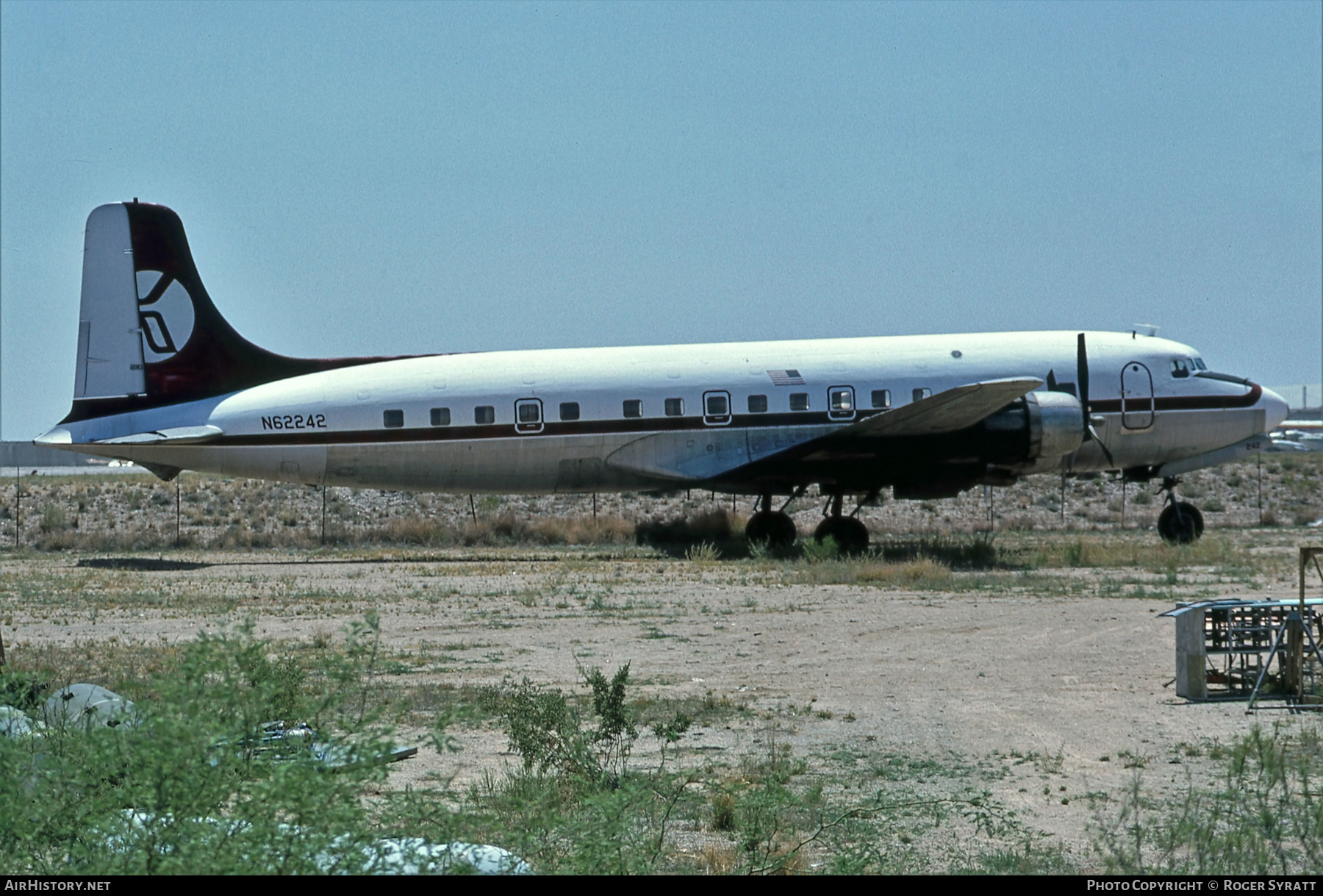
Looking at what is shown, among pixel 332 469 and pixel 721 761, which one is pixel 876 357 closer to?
pixel 332 469

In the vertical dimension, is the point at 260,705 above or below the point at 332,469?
below

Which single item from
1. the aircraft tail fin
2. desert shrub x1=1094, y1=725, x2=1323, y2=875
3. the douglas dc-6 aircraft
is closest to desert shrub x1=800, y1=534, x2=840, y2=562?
the douglas dc-6 aircraft

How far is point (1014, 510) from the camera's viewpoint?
4991 centimetres

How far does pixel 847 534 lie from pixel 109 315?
53.5 ft

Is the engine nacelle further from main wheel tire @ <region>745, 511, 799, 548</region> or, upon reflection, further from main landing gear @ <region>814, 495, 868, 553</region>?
main wheel tire @ <region>745, 511, 799, 548</region>

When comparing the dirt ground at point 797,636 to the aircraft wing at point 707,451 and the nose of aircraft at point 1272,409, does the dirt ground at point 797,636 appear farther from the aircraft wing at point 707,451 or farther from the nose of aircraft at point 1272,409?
the nose of aircraft at point 1272,409

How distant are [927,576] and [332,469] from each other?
12.3 meters

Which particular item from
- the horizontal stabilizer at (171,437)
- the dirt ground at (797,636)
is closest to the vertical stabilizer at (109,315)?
the horizontal stabilizer at (171,437)

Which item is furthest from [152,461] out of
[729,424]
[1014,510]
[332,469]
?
[1014,510]

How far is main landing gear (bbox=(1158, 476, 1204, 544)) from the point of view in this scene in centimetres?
2938

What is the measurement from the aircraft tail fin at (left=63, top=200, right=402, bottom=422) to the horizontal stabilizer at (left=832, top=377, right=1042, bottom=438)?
12284 mm

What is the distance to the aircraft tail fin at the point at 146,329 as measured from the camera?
27.2 meters

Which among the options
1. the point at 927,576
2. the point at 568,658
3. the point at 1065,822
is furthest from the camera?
the point at 927,576

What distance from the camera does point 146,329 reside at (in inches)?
1080
